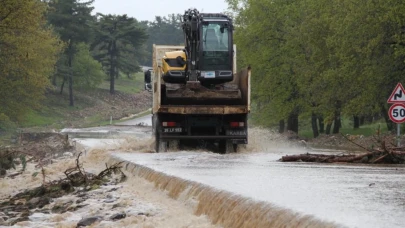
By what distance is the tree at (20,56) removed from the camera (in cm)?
4244

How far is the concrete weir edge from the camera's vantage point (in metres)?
8.09

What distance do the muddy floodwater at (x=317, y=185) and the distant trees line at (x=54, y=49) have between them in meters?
27.8

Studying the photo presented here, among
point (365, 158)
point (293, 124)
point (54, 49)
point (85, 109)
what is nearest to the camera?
point (365, 158)

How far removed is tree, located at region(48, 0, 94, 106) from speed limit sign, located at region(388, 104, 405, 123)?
66.9 m

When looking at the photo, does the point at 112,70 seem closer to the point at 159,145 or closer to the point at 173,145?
the point at 159,145

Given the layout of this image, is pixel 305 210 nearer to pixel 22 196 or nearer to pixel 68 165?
pixel 22 196

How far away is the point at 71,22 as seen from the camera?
307ft

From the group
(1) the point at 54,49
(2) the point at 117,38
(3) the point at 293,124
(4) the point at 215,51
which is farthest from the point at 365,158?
(2) the point at 117,38

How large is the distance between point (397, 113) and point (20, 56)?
2638 centimetres

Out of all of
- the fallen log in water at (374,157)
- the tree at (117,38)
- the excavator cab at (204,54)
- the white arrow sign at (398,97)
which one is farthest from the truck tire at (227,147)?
the tree at (117,38)

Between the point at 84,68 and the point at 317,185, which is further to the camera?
A: the point at 84,68

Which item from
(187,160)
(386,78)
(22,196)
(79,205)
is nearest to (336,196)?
(79,205)

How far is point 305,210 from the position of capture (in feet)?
27.9

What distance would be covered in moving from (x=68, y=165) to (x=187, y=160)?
439 cm
